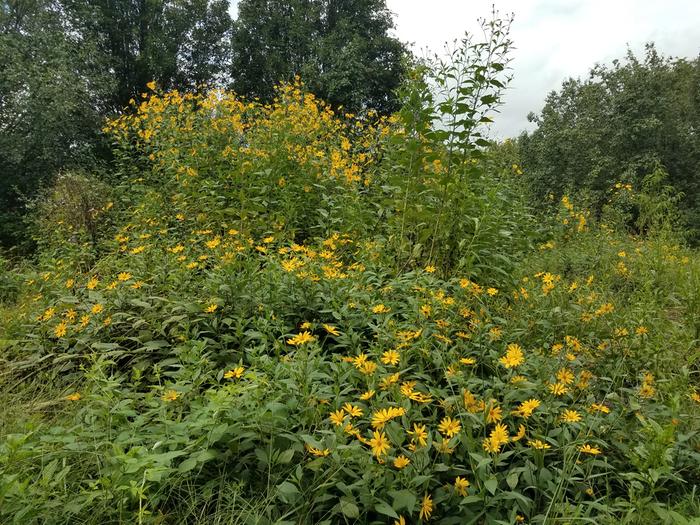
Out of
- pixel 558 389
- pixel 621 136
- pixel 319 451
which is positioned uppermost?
pixel 621 136

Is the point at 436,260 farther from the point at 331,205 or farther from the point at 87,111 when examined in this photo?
the point at 87,111

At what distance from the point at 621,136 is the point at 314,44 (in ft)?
34.5

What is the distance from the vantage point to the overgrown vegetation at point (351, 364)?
3.91 feet

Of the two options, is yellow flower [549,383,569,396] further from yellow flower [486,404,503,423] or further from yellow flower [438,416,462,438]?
yellow flower [438,416,462,438]

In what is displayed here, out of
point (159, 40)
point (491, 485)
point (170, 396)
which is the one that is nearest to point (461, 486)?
point (491, 485)

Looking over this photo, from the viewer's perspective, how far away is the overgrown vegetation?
119 cm

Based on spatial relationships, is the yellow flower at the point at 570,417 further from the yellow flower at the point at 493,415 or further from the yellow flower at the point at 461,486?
the yellow flower at the point at 461,486

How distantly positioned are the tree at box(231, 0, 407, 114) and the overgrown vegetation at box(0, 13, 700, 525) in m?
12.2

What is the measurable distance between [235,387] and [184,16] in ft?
56.6

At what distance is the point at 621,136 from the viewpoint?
43.5ft

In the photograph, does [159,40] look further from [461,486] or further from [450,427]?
[461,486]

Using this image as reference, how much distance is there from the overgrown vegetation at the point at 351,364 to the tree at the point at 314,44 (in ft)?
40.0

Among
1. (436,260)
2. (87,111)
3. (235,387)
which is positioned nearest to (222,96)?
(436,260)

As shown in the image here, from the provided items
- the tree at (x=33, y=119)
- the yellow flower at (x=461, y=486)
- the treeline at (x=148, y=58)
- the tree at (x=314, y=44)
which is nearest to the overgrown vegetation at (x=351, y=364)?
the yellow flower at (x=461, y=486)
